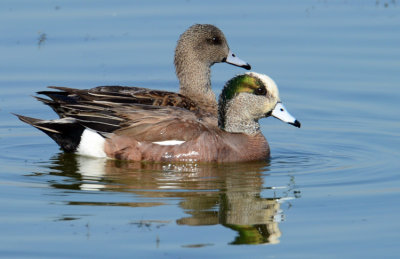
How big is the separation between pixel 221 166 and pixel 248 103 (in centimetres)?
75

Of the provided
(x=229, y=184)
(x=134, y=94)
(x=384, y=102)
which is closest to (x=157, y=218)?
(x=229, y=184)

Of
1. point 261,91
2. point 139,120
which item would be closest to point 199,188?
point 139,120

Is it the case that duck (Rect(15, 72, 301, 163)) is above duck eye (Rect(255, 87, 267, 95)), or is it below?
below

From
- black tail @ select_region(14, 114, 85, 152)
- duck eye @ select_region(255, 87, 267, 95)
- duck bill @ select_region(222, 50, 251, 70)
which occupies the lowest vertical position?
black tail @ select_region(14, 114, 85, 152)

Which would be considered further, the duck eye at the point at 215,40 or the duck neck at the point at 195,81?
the duck eye at the point at 215,40

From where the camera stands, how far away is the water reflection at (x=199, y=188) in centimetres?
763

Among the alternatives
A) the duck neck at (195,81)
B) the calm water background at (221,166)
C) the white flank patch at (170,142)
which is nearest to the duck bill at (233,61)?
the duck neck at (195,81)

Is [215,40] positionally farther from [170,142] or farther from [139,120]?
[170,142]

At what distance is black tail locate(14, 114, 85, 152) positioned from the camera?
32.5ft

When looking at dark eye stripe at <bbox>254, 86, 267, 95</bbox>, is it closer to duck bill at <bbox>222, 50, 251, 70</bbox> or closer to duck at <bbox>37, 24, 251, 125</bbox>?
duck at <bbox>37, 24, 251, 125</bbox>

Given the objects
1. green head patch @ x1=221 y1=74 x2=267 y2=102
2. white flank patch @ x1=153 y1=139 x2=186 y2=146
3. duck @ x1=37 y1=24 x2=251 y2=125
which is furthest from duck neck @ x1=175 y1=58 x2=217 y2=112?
white flank patch @ x1=153 y1=139 x2=186 y2=146

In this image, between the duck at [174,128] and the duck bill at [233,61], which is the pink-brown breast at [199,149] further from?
the duck bill at [233,61]

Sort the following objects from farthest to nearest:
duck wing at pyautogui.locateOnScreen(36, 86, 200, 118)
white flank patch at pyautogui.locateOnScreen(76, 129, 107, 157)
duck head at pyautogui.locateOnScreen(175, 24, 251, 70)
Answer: duck head at pyautogui.locateOnScreen(175, 24, 251, 70)
duck wing at pyautogui.locateOnScreen(36, 86, 200, 118)
white flank patch at pyautogui.locateOnScreen(76, 129, 107, 157)

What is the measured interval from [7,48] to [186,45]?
3.45 metres
